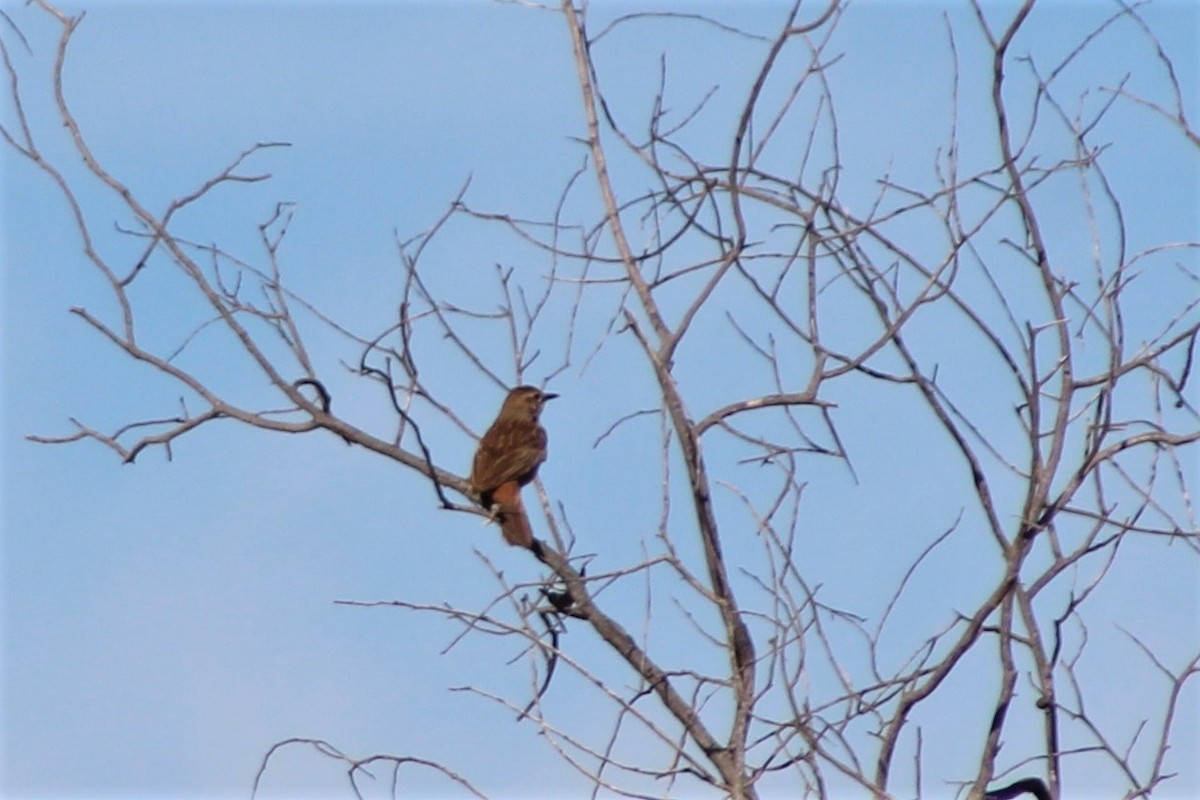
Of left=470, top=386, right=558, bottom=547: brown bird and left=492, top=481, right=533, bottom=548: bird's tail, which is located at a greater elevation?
left=470, top=386, right=558, bottom=547: brown bird

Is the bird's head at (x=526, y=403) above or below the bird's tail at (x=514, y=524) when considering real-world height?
above

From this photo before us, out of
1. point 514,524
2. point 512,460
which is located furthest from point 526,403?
point 514,524

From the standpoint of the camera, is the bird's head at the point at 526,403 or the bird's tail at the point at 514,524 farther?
the bird's head at the point at 526,403

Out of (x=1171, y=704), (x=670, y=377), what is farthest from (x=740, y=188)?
(x=1171, y=704)

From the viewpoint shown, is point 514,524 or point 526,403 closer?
point 514,524

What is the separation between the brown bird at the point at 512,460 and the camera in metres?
6.78

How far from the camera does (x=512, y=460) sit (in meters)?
7.46

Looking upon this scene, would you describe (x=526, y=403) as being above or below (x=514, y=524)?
above

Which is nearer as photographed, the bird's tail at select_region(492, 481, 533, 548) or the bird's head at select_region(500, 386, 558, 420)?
the bird's tail at select_region(492, 481, 533, 548)

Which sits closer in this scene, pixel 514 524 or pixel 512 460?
pixel 514 524

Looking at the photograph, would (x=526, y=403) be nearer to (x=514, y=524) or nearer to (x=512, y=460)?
(x=512, y=460)

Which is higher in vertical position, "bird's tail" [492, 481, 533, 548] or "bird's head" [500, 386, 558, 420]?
"bird's head" [500, 386, 558, 420]

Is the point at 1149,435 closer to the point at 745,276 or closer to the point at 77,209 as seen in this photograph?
the point at 745,276

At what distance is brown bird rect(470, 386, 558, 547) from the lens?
6777 mm
